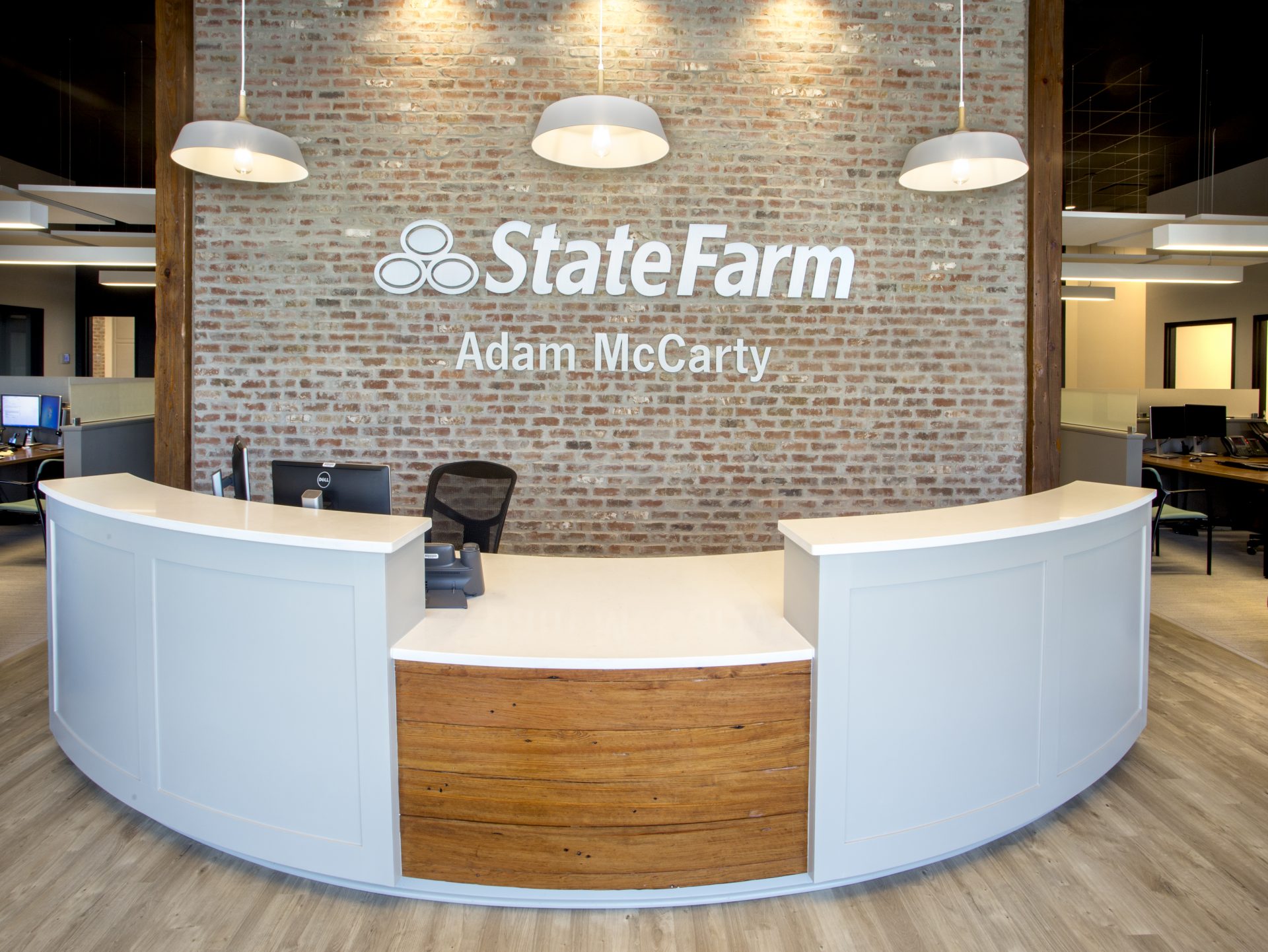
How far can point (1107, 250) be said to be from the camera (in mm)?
14180

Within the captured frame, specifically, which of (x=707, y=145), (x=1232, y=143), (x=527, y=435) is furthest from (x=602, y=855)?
(x=1232, y=143)

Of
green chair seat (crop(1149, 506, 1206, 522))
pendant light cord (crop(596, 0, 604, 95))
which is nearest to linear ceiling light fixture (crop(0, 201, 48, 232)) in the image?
pendant light cord (crop(596, 0, 604, 95))

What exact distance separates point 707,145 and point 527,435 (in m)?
1.92

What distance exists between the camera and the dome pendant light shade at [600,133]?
2881 millimetres

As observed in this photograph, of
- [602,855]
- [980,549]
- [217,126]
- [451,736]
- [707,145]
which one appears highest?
[707,145]

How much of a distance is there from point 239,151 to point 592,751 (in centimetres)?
285

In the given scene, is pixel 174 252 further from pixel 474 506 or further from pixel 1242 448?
pixel 1242 448

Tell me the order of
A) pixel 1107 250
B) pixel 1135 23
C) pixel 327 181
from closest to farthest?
pixel 327 181, pixel 1135 23, pixel 1107 250

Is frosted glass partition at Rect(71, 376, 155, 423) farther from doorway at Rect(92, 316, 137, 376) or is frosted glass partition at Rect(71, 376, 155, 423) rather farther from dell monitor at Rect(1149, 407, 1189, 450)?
doorway at Rect(92, 316, 137, 376)

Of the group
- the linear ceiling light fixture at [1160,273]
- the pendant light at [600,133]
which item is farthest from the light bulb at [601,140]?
the linear ceiling light fixture at [1160,273]

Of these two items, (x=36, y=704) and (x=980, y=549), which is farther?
(x=36, y=704)

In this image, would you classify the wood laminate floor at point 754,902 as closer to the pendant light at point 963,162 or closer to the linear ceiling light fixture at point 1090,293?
the pendant light at point 963,162

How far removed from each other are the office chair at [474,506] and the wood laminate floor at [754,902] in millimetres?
1660

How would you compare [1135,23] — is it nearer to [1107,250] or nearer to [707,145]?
[707,145]
